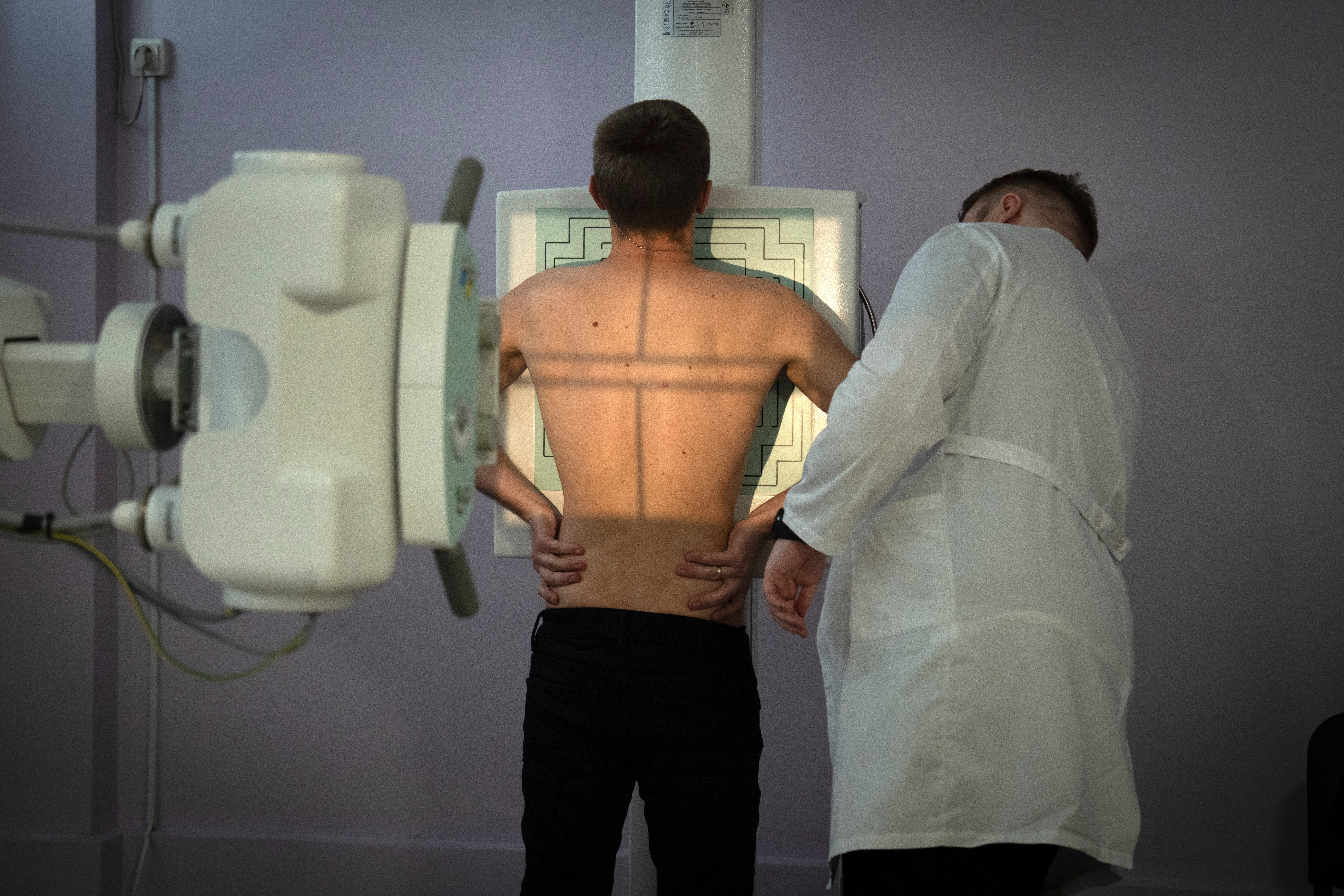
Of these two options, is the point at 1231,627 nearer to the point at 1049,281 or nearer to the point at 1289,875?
the point at 1289,875

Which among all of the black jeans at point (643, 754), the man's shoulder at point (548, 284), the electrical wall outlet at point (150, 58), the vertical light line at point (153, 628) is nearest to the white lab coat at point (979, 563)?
the black jeans at point (643, 754)

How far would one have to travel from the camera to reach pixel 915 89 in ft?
7.34

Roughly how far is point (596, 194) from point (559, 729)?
76 cm

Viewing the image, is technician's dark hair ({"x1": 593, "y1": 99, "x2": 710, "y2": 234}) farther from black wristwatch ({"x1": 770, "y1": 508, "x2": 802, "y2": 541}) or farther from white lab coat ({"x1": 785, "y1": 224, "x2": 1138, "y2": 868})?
black wristwatch ({"x1": 770, "y1": 508, "x2": 802, "y2": 541})

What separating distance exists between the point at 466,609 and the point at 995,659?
0.75m

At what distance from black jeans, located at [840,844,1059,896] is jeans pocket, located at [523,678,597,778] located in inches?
14.9

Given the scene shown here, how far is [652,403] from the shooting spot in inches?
55.4

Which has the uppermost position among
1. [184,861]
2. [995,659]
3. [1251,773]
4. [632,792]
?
[995,659]

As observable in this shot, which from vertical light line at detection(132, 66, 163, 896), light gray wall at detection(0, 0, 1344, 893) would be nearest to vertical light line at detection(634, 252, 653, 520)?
light gray wall at detection(0, 0, 1344, 893)

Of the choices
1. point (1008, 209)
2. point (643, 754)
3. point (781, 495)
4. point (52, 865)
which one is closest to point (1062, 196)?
point (1008, 209)

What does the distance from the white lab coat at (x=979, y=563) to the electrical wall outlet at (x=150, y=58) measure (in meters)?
1.95

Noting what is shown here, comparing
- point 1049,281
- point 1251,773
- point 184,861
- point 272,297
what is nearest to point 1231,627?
point 1251,773

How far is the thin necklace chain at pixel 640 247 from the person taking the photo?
1.45 meters

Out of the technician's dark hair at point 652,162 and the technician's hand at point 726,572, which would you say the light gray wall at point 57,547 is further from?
the technician's hand at point 726,572
